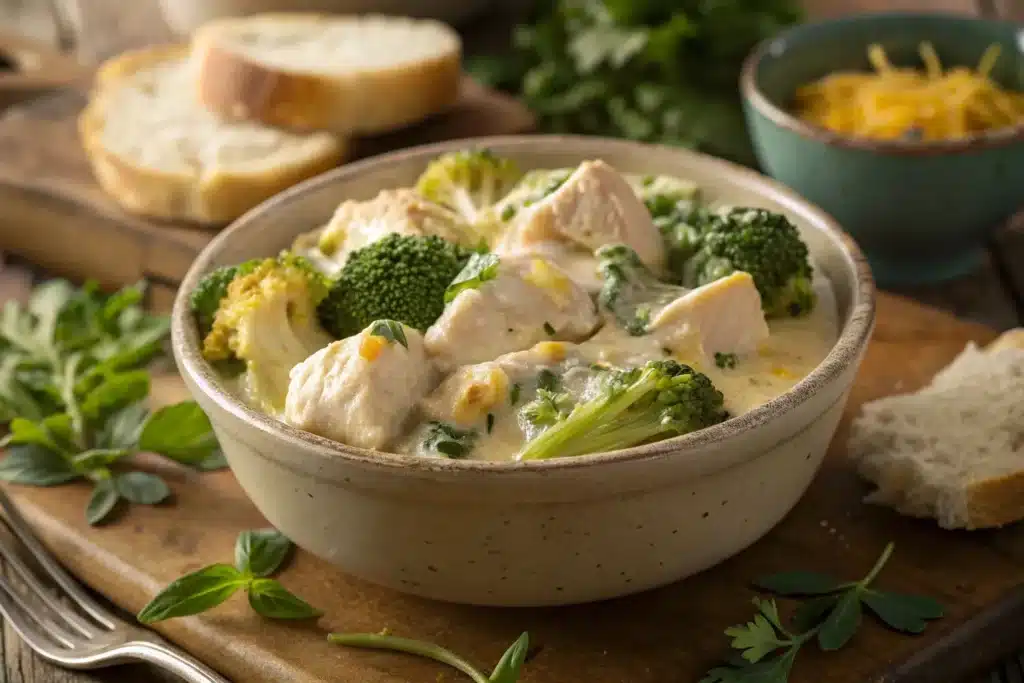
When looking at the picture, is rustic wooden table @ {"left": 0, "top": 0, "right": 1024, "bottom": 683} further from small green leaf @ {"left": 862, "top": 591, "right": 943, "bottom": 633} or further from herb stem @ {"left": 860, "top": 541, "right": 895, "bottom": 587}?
herb stem @ {"left": 860, "top": 541, "right": 895, "bottom": 587}

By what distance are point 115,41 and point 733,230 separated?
16.6 ft

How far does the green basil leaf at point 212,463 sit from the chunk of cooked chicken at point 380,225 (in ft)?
1.95

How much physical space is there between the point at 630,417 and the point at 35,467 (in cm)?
171

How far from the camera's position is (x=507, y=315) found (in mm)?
2715

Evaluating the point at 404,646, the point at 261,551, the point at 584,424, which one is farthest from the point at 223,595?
the point at 584,424

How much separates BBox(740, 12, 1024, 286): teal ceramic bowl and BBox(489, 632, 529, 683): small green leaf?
7.74ft

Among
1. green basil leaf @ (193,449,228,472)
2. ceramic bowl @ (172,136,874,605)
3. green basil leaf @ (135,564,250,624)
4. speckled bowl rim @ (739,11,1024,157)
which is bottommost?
green basil leaf @ (193,449,228,472)

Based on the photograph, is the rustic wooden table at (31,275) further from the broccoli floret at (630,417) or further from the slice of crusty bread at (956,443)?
the broccoli floret at (630,417)

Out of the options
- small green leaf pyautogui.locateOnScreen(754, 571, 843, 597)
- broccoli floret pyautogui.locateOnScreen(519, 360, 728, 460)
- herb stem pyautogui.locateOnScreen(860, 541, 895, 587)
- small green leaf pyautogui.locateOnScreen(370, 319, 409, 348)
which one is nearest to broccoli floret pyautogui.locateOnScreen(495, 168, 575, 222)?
small green leaf pyautogui.locateOnScreen(370, 319, 409, 348)

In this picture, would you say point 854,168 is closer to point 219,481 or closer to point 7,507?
point 219,481

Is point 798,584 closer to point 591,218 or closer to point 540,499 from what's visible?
point 540,499

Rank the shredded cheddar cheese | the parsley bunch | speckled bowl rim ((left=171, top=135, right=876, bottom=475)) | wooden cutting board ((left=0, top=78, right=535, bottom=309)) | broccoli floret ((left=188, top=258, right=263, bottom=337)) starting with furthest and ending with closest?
the parsley bunch, wooden cutting board ((left=0, top=78, right=535, bottom=309)), the shredded cheddar cheese, broccoli floret ((left=188, top=258, right=263, bottom=337)), speckled bowl rim ((left=171, top=135, right=876, bottom=475))

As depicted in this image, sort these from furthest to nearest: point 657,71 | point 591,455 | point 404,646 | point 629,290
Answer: point 657,71, point 629,290, point 404,646, point 591,455

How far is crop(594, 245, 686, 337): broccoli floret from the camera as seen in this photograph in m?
2.80
